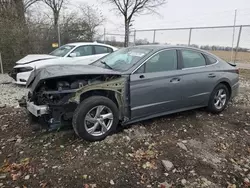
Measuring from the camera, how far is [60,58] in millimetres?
7355

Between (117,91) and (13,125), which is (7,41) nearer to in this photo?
(13,125)

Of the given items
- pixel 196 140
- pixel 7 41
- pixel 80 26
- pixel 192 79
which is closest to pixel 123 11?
pixel 80 26

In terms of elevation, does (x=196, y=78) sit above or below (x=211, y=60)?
below

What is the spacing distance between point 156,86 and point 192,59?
1188 mm

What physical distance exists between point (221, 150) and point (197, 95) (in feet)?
4.44

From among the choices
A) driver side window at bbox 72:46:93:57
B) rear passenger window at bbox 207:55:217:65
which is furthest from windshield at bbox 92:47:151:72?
driver side window at bbox 72:46:93:57

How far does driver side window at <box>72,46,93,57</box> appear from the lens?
7884 mm

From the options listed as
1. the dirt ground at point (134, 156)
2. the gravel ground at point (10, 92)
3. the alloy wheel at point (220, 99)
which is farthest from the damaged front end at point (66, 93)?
the alloy wheel at point (220, 99)

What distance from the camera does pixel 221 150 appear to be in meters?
3.48

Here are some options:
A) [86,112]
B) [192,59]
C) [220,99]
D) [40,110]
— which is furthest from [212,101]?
[40,110]

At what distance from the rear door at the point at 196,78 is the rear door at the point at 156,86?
19 centimetres

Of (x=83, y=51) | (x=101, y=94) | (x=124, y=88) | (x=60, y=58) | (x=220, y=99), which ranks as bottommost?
(x=220, y=99)

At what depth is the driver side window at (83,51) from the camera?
7.88 meters

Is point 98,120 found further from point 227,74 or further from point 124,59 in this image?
point 227,74
